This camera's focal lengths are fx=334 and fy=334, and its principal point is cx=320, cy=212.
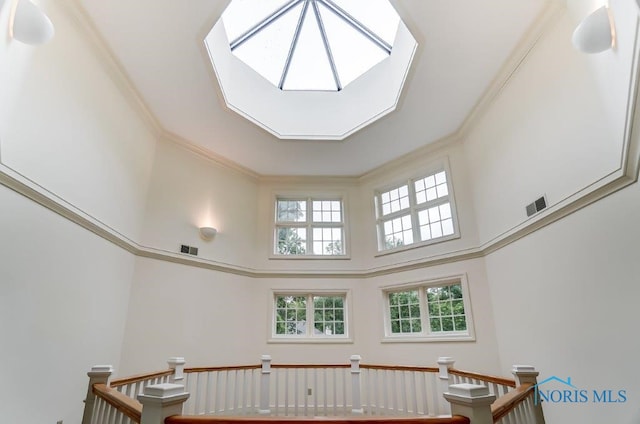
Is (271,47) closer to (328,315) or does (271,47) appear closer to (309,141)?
(309,141)

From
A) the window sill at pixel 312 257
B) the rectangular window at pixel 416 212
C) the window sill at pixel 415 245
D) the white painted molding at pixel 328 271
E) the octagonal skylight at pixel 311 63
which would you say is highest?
the octagonal skylight at pixel 311 63

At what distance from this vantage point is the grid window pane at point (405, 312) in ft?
17.6

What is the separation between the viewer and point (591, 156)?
2932 millimetres

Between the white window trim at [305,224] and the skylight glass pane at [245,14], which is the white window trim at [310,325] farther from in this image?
the skylight glass pane at [245,14]

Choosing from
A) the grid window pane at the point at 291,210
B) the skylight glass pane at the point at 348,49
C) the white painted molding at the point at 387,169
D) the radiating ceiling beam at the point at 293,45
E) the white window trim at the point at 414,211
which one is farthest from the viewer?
the grid window pane at the point at 291,210

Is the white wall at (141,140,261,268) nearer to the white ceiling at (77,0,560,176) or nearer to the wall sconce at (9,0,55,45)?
the white ceiling at (77,0,560,176)

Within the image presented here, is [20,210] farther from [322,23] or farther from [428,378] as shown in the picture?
[428,378]

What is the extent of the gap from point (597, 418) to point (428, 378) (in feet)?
7.24

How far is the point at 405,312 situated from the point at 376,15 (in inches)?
179

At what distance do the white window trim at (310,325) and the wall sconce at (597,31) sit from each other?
466cm

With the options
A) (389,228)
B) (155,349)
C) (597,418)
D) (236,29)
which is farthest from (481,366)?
(236,29)

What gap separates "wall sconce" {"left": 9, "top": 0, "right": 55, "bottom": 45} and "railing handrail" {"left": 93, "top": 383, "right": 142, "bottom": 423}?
2.37 meters

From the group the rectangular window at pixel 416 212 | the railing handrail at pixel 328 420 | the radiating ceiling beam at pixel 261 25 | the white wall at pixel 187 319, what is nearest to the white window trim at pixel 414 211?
the rectangular window at pixel 416 212

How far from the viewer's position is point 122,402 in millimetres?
1955
